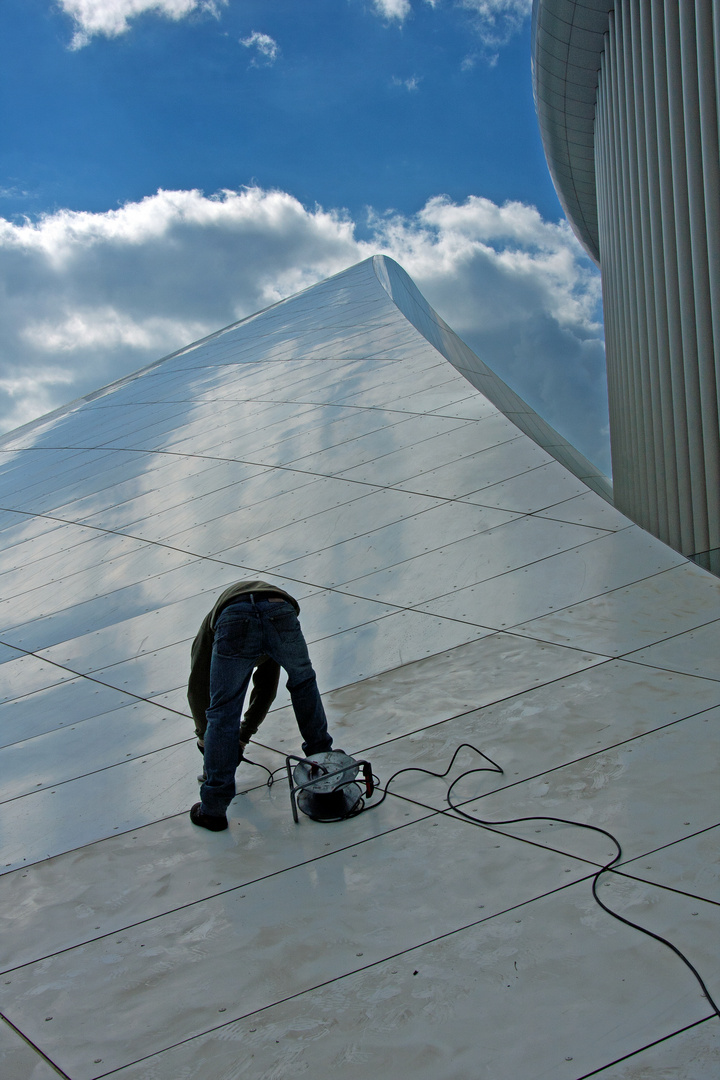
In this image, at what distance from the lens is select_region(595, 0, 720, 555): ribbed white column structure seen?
7.25 m

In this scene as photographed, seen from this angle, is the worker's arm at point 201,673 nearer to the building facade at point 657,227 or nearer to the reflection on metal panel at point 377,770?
the reflection on metal panel at point 377,770

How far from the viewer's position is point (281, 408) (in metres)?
8.58

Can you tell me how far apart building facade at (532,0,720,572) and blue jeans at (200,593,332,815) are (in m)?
4.97

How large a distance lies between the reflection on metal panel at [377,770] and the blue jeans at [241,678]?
21 cm

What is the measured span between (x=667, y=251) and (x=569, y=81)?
5.23 metres

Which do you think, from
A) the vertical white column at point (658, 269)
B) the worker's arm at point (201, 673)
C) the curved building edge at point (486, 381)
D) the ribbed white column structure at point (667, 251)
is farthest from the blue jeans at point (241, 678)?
the curved building edge at point (486, 381)

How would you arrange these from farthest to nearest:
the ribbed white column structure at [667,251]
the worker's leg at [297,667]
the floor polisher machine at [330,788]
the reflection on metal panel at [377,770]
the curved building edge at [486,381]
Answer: the curved building edge at [486,381], the ribbed white column structure at [667,251], the worker's leg at [297,667], the floor polisher machine at [330,788], the reflection on metal panel at [377,770]

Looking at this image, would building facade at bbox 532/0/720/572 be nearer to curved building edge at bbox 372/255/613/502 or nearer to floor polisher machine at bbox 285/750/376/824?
curved building edge at bbox 372/255/613/502

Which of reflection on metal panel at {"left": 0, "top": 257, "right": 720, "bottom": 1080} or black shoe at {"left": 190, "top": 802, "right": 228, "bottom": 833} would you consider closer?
reflection on metal panel at {"left": 0, "top": 257, "right": 720, "bottom": 1080}

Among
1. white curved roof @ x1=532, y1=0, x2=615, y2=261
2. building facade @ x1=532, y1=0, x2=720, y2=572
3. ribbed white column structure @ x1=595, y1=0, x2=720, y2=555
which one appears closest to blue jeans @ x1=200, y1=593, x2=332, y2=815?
building facade @ x1=532, y1=0, x2=720, y2=572

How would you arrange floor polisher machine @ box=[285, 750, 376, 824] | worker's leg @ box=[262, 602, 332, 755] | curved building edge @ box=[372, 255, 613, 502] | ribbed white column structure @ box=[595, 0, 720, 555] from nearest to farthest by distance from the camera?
floor polisher machine @ box=[285, 750, 376, 824], worker's leg @ box=[262, 602, 332, 755], ribbed white column structure @ box=[595, 0, 720, 555], curved building edge @ box=[372, 255, 613, 502]

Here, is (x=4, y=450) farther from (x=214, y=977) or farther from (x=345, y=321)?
(x=214, y=977)

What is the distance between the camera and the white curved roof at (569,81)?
412 inches

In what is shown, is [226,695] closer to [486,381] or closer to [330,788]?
[330,788]
